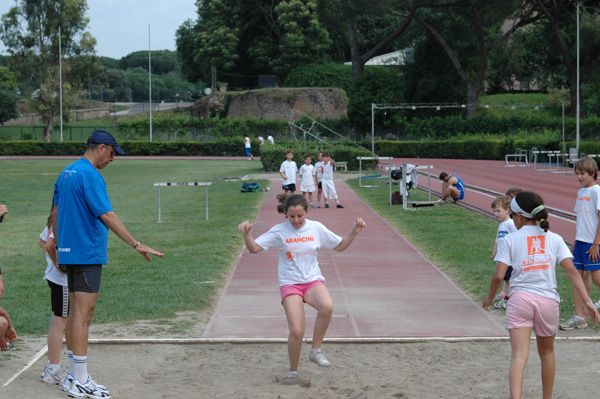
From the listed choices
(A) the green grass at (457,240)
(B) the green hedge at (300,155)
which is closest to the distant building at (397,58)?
(B) the green hedge at (300,155)

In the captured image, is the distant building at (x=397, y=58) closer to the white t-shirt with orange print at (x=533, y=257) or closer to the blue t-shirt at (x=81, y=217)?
the white t-shirt with orange print at (x=533, y=257)

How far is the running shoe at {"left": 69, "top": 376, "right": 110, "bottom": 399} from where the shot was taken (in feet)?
19.0

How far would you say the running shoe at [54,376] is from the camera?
6207 mm

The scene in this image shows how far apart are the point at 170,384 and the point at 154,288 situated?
4255 millimetres

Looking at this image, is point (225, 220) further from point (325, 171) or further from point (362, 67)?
point (362, 67)

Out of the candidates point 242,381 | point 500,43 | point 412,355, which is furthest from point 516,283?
point 500,43

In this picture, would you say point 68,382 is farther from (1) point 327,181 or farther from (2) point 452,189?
(2) point 452,189

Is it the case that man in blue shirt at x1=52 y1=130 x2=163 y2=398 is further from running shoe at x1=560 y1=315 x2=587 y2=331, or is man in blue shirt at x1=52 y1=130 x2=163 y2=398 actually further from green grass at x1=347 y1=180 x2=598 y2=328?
green grass at x1=347 y1=180 x2=598 y2=328

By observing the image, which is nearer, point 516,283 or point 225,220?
point 516,283

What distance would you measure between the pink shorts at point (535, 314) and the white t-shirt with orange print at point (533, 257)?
6 cm

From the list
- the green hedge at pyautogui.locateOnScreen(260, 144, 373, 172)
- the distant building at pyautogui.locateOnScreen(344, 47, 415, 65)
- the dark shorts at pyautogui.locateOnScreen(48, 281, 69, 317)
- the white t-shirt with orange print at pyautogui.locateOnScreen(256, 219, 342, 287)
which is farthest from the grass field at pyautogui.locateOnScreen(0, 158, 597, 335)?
the distant building at pyautogui.locateOnScreen(344, 47, 415, 65)

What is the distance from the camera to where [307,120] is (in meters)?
70.9

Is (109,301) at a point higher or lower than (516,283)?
lower

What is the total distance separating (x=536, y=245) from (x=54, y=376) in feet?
12.8
